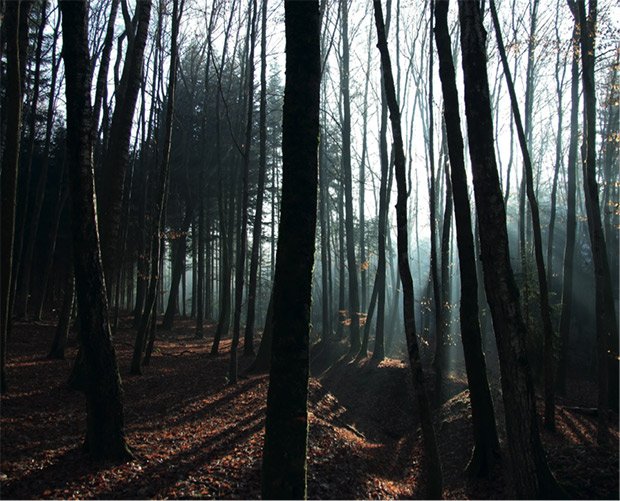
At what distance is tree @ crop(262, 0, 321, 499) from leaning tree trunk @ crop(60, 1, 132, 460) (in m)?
2.64

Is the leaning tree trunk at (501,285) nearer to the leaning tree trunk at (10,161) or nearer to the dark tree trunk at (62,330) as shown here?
the leaning tree trunk at (10,161)

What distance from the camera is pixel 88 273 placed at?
230 inches

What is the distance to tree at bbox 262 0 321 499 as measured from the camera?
13.8ft

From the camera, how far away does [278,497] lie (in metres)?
4.16

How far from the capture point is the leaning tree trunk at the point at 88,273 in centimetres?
585

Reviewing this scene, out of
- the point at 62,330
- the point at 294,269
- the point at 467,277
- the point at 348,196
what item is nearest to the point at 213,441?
the point at 294,269

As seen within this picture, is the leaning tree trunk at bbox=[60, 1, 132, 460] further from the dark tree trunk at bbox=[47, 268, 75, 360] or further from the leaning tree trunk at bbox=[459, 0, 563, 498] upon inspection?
the dark tree trunk at bbox=[47, 268, 75, 360]

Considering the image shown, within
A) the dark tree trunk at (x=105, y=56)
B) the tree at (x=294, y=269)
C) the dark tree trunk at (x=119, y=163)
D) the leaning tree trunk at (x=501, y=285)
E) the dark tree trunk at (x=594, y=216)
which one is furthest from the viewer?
the dark tree trunk at (x=105, y=56)

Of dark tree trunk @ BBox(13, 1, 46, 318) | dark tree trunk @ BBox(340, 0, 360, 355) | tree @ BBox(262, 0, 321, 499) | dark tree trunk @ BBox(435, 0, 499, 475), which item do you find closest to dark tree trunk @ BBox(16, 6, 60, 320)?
dark tree trunk @ BBox(13, 1, 46, 318)

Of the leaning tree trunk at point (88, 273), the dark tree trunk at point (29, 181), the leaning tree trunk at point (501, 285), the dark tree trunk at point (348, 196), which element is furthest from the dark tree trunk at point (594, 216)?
the dark tree trunk at point (29, 181)

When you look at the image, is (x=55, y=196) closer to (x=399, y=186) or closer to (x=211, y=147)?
(x=211, y=147)

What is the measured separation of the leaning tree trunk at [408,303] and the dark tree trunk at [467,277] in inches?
37.2

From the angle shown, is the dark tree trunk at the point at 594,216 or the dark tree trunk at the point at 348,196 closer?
the dark tree trunk at the point at 594,216

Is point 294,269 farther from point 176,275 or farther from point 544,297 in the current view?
point 176,275
